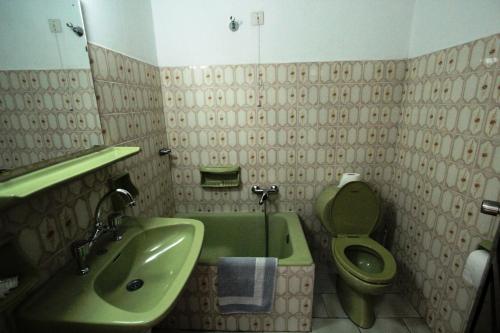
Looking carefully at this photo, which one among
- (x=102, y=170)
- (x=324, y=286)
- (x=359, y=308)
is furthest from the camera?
(x=324, y=286)

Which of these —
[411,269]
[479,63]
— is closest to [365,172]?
[411,269]

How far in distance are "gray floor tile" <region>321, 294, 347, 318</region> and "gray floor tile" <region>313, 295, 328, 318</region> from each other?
0.03 m

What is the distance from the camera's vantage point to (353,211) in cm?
174

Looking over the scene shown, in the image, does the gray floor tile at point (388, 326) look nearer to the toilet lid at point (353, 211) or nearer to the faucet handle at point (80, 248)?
the toilet lid at point (353, 211)

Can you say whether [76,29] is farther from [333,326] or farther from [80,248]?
[333,326]

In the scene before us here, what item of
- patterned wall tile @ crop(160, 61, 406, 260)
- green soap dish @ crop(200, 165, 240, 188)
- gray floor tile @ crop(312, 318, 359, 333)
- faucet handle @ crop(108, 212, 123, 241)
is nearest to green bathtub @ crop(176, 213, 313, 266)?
patterned wall tile @ crop(160, 61, 406, 260)

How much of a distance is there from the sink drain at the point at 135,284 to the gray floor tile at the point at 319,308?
1241 mm

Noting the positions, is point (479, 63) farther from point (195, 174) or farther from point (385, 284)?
point (195, 174)

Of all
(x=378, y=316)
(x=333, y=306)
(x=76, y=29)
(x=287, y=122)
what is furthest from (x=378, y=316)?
(x=76, y=29)

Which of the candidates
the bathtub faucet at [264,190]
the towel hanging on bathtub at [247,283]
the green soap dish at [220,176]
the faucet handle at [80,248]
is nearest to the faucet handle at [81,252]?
the faucet handle at [80,248]

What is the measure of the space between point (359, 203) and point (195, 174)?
136cm

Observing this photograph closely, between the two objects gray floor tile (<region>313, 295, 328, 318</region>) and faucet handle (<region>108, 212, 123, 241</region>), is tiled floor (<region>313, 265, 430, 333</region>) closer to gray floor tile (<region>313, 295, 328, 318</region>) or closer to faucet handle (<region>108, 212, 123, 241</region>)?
gray floor tile (<region>313, 295, 328, 318</region>)

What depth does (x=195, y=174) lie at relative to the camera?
2.01m

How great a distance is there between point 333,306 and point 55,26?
225 centimetres
